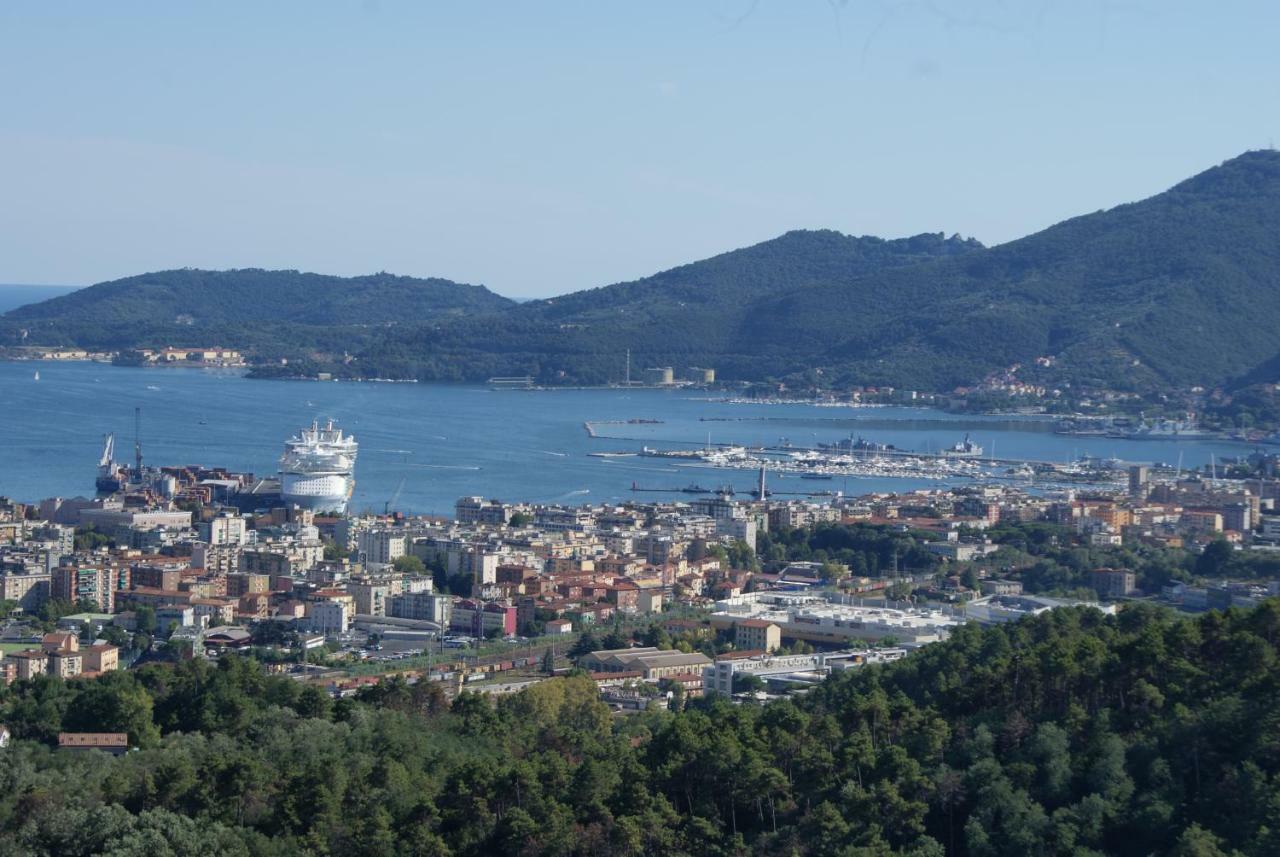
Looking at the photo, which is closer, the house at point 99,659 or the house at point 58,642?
the house at point 99,659

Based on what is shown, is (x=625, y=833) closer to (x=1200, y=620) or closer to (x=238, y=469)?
(x=1200, y=620)

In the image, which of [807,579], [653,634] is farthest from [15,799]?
[807,579]

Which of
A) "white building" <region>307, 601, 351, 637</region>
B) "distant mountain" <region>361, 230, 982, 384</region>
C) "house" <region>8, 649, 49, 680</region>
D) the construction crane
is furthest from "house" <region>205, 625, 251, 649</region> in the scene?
"distant mountain" <region>361, 230, 982, 384</region>

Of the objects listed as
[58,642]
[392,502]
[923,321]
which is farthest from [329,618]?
[923,321]

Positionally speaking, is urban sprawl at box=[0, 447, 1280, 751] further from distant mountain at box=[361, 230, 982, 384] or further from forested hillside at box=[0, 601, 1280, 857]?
distant mountain at box=[361, 230, 982, 384]

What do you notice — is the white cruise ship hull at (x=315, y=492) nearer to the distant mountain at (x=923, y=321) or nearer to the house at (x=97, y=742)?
the house at (x=97, y=742)

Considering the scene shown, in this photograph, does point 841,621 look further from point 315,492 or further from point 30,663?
point 315,492

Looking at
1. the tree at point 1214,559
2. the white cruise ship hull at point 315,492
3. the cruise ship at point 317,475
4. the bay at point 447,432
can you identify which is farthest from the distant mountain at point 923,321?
the tree at point 1214,559

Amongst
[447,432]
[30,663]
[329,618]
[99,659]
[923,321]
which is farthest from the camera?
[923,321]
